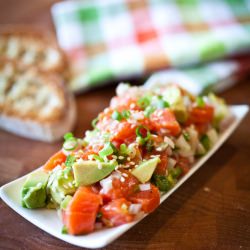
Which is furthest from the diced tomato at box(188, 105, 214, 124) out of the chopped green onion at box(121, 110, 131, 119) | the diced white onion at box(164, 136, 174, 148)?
the chopped green onion at box(121, 110, 131, 119)

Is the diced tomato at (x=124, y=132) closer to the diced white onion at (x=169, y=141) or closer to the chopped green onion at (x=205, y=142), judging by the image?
the diced white onion at (x=169, y=141)

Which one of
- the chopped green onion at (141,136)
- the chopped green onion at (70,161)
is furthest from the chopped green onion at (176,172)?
the chopped green onion at (70,161)

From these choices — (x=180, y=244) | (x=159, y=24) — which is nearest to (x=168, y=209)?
(x=180, y=244)

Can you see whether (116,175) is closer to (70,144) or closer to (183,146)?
(70,144)

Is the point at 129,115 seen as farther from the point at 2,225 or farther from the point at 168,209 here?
the point at 2,225

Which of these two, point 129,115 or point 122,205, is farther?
point 129,115

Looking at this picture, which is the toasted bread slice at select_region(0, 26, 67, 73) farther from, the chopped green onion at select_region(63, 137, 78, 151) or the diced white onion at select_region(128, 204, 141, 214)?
the diced white onion at select_region(128, 204, 141, 214)
